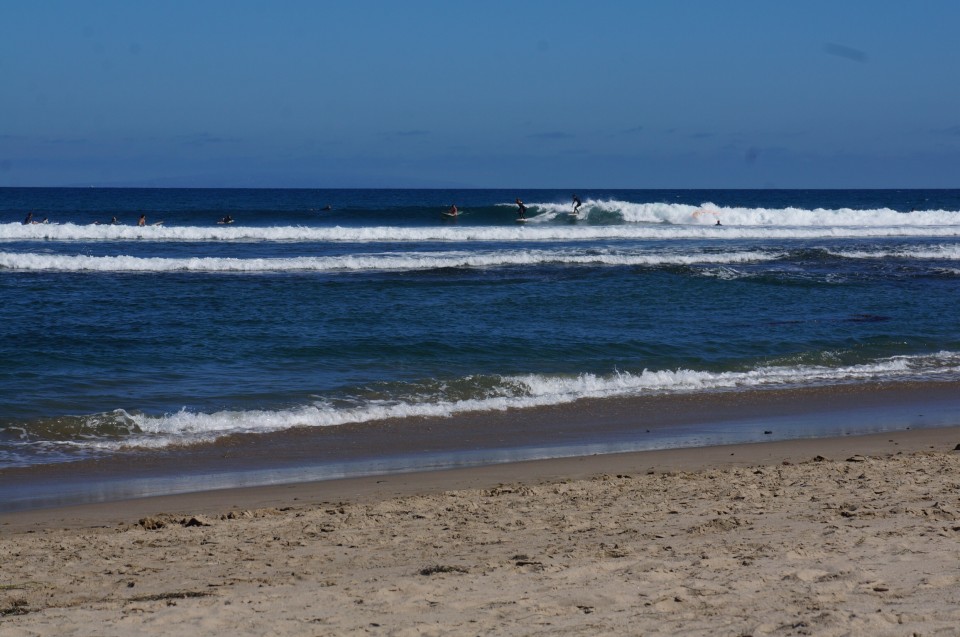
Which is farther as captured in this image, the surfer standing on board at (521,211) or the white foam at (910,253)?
the surfer standing on board at (521,211)

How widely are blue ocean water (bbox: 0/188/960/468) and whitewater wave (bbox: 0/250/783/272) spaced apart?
0.11 meters

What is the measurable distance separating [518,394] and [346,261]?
15.8 metres

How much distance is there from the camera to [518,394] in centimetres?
1212

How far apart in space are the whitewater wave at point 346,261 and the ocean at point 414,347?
108 millimetres

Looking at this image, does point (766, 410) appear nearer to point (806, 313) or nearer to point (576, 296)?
point (806, 313)

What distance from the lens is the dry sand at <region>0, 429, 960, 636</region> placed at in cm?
461

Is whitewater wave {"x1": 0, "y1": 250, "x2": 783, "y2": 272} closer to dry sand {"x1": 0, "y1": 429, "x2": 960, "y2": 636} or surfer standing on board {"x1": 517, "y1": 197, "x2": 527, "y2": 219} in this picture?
dry sand {"x1": 0, "y1": 429, "x2": 960, "y2": 636}

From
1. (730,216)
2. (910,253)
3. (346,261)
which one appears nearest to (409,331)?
(346,261)

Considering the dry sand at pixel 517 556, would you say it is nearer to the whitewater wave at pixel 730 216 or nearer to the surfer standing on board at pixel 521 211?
the surfer standing on board at pixel 521 211

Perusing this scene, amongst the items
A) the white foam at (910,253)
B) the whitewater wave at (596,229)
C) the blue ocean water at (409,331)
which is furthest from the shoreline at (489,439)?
the whitewater wave at (596,229)

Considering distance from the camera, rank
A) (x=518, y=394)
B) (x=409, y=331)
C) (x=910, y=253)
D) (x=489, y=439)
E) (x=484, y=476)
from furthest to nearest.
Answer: (x=910, y=253) → (x=409, y=331) → (x=518, y=394) → (x=489, y=439) → (x=484, y=476)

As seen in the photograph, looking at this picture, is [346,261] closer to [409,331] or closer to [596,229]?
[409,331]

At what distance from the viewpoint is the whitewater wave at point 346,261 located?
25.3 meters

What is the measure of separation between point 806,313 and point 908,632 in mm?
15351
